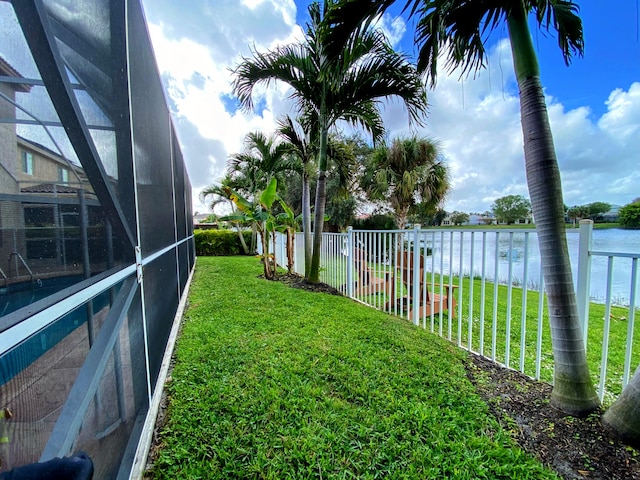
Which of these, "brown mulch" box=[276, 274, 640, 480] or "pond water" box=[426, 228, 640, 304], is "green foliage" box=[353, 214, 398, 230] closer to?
"pond water" box=[426, 228, 640, 304]

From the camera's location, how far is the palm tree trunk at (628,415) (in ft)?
5.67

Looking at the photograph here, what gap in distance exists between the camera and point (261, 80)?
19.6 ft

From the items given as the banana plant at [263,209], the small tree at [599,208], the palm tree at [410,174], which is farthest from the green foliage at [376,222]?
the small tree at [599,208]

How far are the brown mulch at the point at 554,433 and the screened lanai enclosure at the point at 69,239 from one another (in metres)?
2.42

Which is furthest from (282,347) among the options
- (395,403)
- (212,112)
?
(212,112)

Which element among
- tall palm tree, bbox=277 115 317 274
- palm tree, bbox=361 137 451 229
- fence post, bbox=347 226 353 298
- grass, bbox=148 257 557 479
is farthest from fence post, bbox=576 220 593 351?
palm tree, bbox=361 137 451 229

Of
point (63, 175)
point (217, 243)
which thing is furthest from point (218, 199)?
point (63, 175)

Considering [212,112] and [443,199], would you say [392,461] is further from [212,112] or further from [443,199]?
[443,199]

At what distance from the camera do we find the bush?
15.1 m

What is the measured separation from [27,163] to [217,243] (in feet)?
50.4

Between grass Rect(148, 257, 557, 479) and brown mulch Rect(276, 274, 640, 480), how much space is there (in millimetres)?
121

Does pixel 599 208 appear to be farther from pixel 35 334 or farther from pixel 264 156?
pixel 264 156

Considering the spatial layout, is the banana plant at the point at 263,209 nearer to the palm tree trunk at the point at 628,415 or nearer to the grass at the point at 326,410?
the grass at the point at 326,410

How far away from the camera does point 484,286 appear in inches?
128
